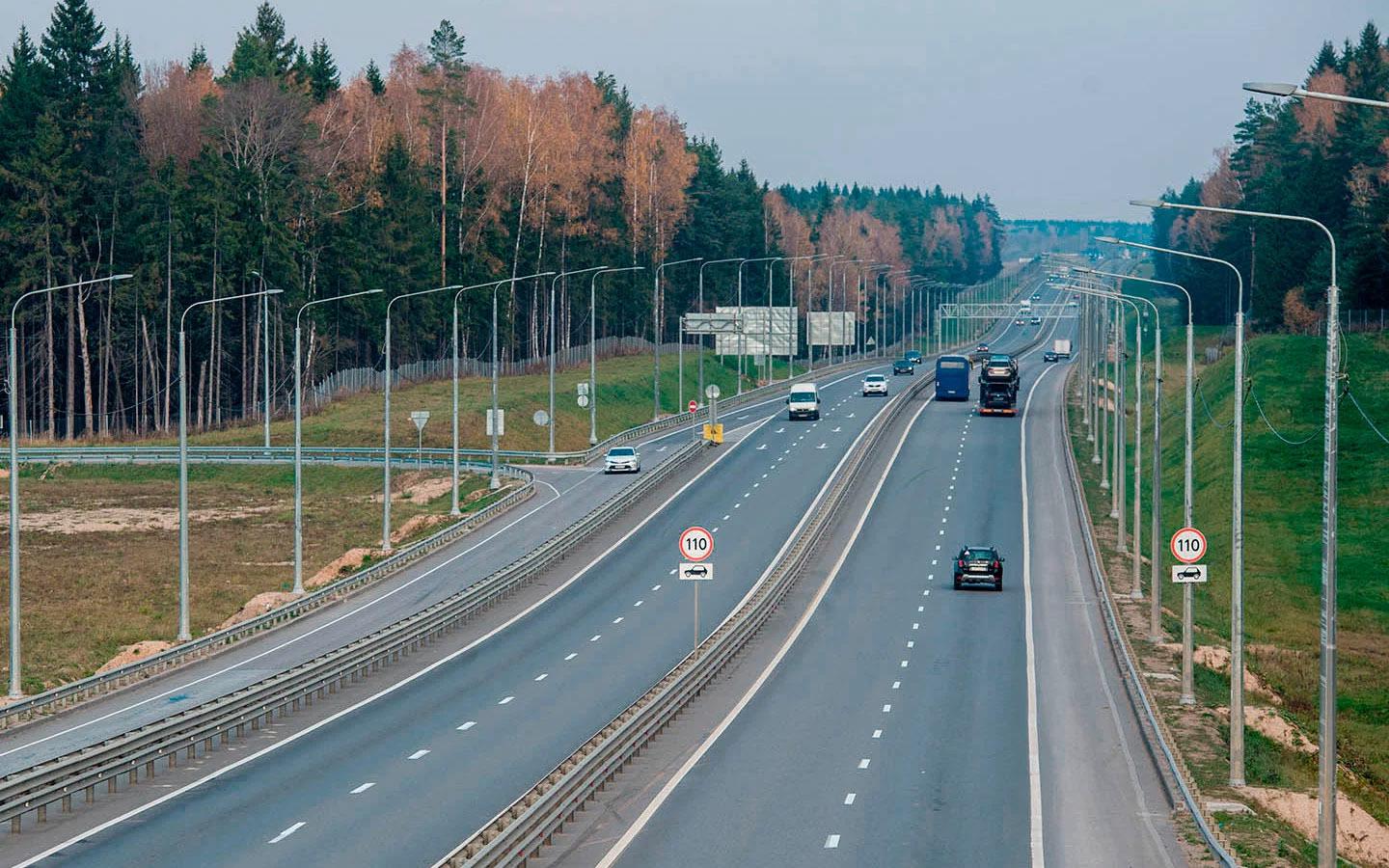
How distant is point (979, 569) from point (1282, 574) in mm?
17283

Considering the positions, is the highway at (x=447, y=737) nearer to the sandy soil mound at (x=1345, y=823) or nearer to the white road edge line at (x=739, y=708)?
the white road edge line at (x=739, y=708)

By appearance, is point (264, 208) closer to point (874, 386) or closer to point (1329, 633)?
point (874, 386)

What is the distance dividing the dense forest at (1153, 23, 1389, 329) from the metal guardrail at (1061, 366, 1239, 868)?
4425 centimetres

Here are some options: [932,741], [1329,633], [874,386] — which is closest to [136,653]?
[932,741]

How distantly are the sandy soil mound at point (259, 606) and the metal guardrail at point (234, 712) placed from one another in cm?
699

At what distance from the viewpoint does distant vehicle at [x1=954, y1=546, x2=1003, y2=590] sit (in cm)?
6172

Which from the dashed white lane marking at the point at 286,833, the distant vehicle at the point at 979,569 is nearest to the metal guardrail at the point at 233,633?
the dashed white lane marking at the point at 286,833

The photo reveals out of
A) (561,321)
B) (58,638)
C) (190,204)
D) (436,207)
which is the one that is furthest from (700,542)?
(561,321)

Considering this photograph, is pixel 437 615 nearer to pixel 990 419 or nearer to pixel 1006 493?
pixel 1006 493

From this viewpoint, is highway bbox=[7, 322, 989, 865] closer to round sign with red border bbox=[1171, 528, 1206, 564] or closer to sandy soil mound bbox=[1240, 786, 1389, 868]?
Result: round sign with red border bbox=[1171, 528, 1206, 564]

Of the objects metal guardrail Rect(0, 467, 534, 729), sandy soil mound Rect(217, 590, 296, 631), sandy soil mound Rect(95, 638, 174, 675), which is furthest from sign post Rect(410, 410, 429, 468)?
sandy soil mound Rect(95, 638, 174, 675)

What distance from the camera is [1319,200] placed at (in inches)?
5266

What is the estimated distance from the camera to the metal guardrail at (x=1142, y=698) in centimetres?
2905

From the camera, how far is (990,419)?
11462 cm
